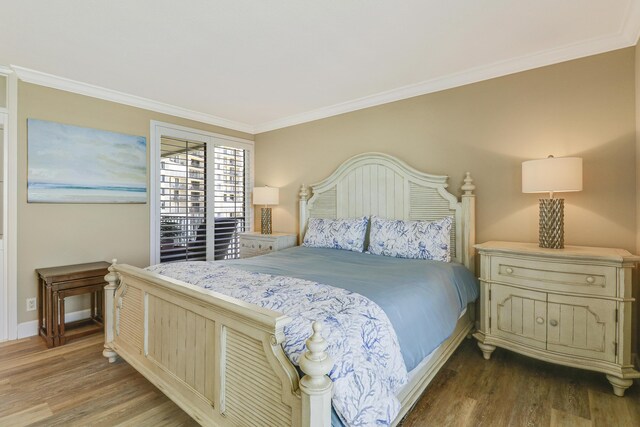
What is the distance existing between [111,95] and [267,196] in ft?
6.68

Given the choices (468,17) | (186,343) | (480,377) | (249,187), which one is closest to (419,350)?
(480,377)

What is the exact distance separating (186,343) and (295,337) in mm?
781

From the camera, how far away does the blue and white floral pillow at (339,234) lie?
3.23 m

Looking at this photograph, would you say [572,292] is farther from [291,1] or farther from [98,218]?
[98,218]

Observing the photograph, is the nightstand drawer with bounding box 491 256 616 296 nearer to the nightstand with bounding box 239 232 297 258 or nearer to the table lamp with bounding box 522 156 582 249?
the table lamp with bounding box 522 156 582 249

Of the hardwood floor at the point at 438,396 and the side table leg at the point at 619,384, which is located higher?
the side table leg at the point at 619,384

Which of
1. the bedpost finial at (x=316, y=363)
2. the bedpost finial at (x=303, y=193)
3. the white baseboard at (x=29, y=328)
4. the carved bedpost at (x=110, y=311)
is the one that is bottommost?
the white baseboard at (x=29, y=328)

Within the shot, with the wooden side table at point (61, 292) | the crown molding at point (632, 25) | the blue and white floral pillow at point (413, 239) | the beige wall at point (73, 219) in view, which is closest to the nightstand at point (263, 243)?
the beige wall at point (73, 219)

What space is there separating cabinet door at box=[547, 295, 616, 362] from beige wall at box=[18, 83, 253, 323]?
3950mm

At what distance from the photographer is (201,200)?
4207mm

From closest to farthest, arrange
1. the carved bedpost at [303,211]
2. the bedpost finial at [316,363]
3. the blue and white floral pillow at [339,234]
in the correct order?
the bedpost finial at [316,363]
the blue and white floral pillow at [339,234]
the carved bedpost at [303,211]

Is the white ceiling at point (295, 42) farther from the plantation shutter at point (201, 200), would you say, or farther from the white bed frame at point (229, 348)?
the white bed frame at point (229, 348)

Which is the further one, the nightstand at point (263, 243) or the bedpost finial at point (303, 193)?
the bedpost finial at point (303, 193)

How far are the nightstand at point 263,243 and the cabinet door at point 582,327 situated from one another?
272cm
